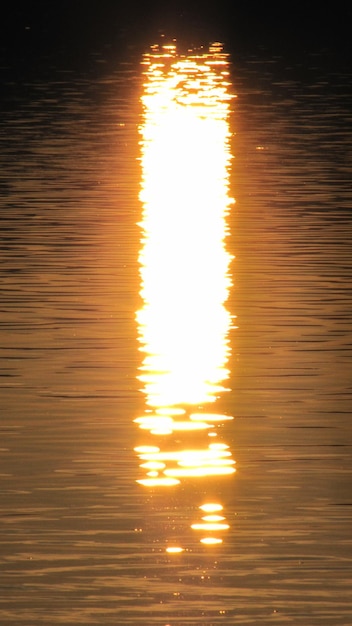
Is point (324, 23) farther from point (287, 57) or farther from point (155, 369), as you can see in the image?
point (155, 369)

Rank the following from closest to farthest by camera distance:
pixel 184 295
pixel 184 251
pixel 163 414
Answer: pixel 163 414
pixel 184 295
pixel 184 251

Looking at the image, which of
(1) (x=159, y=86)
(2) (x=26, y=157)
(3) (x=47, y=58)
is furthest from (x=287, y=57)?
(2) (x=26, y=157)

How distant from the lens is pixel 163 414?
10320mm

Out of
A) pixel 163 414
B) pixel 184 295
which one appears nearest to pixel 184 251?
pixel 184 295

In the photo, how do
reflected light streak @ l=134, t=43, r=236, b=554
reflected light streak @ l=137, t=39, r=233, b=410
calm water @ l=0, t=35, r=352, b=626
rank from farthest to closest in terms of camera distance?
reflected light streak @ l=137, t=39, r=233, b=410, reflected light streak @ l=134, t=43, r=236, b=554, calm water @ l=0, t=35, r=352, b=626

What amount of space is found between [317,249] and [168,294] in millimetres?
1923

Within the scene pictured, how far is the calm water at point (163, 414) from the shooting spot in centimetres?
738

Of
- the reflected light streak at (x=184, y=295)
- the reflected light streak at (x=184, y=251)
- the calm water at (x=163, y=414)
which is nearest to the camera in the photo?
the calm water at (x=163, y=414)

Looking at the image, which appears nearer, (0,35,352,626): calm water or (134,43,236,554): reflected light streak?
(0,35,352,626): calm water

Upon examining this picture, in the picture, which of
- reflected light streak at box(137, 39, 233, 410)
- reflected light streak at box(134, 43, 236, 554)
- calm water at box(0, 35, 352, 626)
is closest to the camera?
calm water at box(0, 35, 352, 626)

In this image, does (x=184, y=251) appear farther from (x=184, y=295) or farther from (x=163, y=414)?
(x=163, y=414)

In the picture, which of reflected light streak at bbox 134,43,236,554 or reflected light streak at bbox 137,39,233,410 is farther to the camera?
reflected light streak at bbox 137,39,233,410

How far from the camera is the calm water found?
7.38 metres

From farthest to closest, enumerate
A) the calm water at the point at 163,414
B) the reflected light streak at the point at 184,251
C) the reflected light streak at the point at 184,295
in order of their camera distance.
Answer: the reflected light streak at the point at 184,251
the reflected light streak at the point at 184,295
the calm water at the point at 163,414
